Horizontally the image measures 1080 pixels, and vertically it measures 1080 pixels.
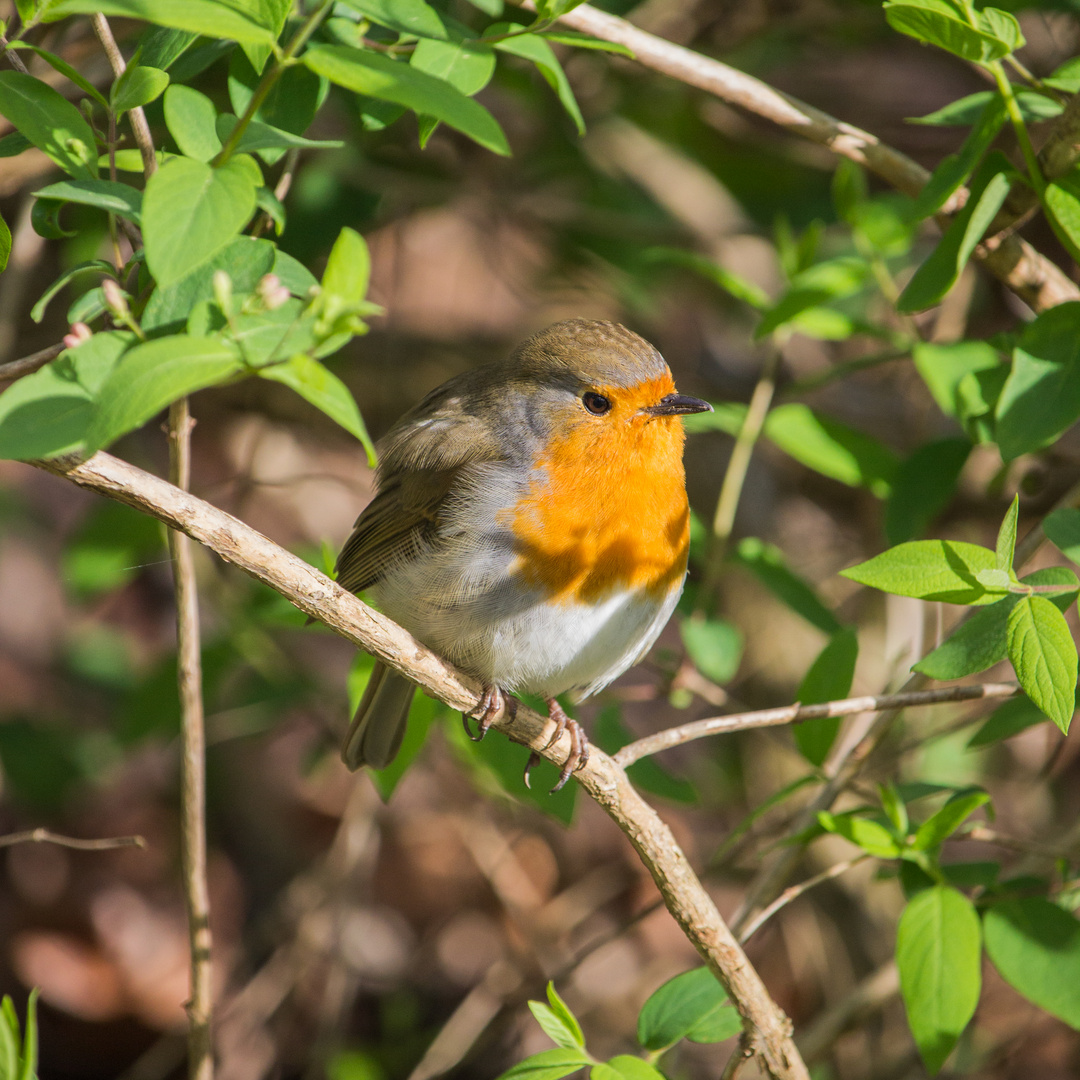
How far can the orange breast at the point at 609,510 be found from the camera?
239 centimetres

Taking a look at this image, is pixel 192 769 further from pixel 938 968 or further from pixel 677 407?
pixel 938 968

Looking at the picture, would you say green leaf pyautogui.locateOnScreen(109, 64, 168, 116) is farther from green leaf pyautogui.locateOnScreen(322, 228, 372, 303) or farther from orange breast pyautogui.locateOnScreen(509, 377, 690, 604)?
orange breast pyautogui.locateOnScreen(509, 377, 690, 604)

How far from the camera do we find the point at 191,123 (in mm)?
1553

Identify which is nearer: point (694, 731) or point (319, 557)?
point (694, 731)

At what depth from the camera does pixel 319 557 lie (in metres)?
2.86

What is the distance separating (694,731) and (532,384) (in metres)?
1.04

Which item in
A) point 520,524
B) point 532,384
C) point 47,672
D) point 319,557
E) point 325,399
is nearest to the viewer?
point 325,399

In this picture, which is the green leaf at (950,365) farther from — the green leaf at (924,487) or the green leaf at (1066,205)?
the green leaf at (1066,205)

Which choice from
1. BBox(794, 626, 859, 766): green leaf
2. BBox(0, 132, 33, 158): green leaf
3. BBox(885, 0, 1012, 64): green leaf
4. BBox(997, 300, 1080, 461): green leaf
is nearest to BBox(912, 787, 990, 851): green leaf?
BBox(794, 626, 859, 766): green leaf

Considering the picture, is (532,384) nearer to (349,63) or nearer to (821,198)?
(349,63)

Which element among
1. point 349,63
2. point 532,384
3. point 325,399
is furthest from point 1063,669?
point 532,384

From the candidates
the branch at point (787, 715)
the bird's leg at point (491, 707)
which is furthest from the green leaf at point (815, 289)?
the bird's leg at point (491, 707)

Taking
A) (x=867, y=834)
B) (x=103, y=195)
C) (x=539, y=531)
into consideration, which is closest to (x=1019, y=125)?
(x=539, y=531)

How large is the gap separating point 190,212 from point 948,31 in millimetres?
1239
